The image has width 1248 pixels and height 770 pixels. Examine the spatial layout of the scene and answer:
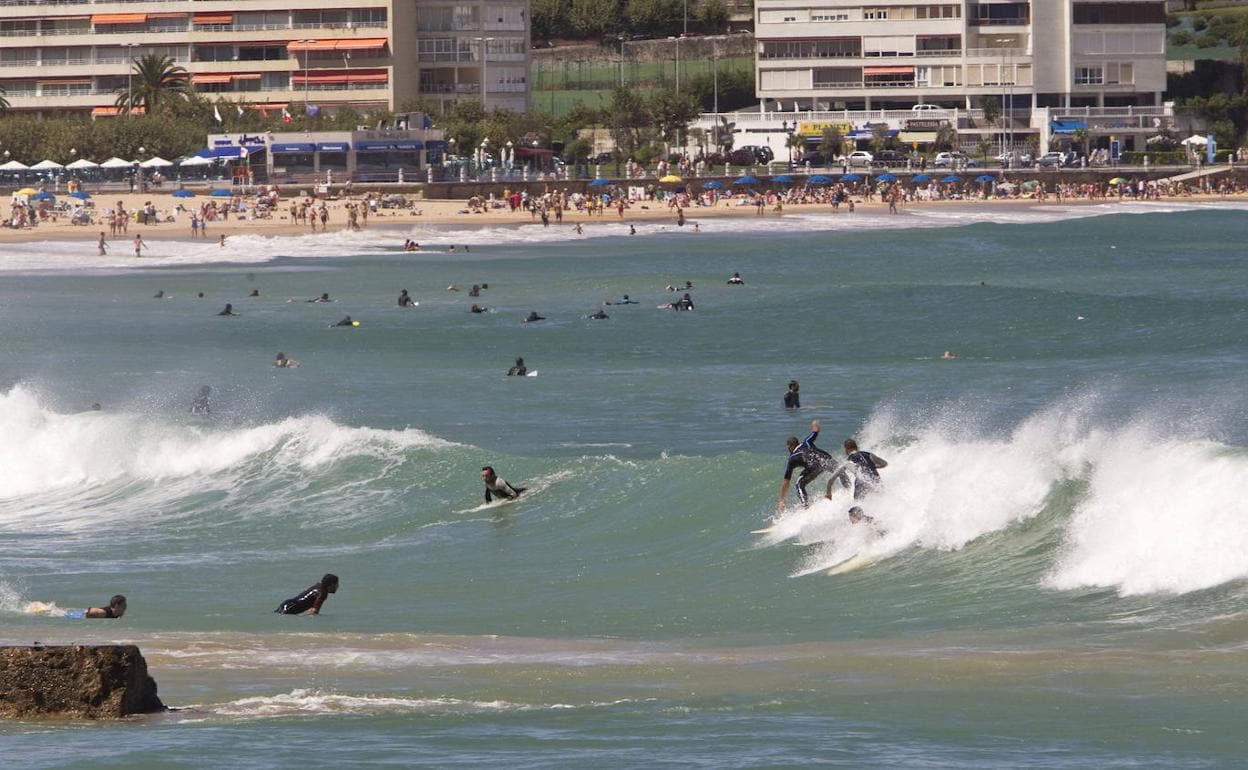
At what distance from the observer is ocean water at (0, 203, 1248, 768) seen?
44.0 feet

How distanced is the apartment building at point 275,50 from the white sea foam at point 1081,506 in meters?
103

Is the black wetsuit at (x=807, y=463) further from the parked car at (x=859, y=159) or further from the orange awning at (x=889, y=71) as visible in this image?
the orange awning at (x=889, y=71)

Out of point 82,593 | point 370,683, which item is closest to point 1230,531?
point 370,683

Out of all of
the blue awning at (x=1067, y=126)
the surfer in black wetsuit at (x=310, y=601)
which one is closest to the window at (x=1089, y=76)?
the blue awning at (x=1067, y=126)

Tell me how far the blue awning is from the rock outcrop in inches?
4540

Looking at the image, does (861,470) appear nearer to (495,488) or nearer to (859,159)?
(495,488)

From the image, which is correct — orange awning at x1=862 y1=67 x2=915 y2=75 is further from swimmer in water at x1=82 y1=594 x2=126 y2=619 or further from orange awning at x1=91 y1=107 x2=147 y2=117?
swimmer in water at x1=82 y1=594 x2=126 y2=619

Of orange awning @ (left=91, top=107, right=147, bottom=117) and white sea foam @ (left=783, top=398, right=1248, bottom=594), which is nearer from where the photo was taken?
white sea foam @ (left=783, top=398, right=1248, bottom=594)

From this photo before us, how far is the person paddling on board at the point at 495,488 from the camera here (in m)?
25.0

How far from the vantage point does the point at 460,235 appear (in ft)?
294

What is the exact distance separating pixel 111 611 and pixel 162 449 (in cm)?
1107

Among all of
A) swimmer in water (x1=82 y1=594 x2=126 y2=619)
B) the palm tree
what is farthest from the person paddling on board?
the palm tree

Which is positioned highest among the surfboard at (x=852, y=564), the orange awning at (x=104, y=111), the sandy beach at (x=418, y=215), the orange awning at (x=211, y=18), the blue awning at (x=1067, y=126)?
the orange awning at (x=211, y=18)

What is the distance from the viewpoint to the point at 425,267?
72938mm
